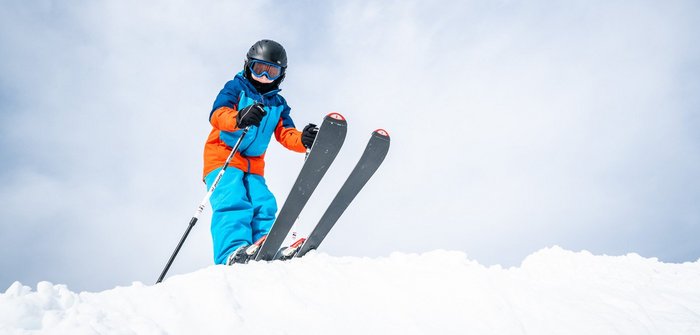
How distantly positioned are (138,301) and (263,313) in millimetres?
646

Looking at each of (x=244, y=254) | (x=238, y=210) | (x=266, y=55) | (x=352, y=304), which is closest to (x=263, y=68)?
(x=266, y=55)

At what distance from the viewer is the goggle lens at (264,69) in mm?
4469

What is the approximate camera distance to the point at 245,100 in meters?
4.32

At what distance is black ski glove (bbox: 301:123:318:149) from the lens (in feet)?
13.9

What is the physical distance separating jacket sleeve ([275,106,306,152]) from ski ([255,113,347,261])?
893mm

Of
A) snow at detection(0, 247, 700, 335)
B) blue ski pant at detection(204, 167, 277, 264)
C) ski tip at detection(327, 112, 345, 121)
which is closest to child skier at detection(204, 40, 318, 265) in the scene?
blue ski pant at detection(204, 167, 277, 264)

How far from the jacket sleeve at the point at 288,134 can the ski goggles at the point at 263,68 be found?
1.51ft

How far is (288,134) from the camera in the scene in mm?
4590

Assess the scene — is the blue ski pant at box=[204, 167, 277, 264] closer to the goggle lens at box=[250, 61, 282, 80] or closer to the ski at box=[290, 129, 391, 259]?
the ski at box=[290, 129, 391, 259]

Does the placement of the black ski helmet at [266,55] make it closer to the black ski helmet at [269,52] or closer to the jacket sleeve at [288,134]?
the black ski helmet at [269,52]

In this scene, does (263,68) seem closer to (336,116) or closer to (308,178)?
(336,116)

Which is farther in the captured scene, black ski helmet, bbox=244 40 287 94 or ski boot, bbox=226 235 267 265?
black ski helmet, bbox=244 40 287 94

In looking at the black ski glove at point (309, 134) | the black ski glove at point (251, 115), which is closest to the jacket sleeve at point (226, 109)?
the black ski glove at point (251, 115)

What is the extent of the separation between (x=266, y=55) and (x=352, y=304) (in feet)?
9.82
